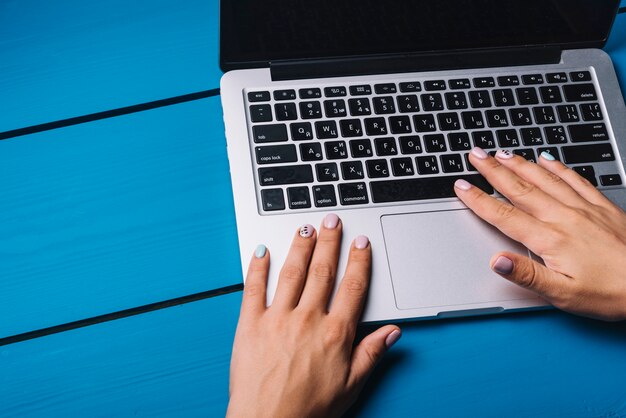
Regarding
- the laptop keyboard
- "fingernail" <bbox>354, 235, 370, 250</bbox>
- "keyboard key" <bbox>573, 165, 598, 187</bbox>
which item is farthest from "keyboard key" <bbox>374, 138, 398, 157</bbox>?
"keyboard key" <bbox>573, 165, 598, 187</bbox>

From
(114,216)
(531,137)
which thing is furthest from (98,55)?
(531,137)

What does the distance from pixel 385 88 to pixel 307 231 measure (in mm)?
204

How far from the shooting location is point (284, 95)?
2.29 feet

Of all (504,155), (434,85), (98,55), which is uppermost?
(98,55)

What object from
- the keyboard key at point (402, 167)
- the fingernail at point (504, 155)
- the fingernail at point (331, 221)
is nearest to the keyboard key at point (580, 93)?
the fingernail at point (504, 155)

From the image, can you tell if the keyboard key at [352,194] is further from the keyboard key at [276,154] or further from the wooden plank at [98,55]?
the wooden plank at [98,55]

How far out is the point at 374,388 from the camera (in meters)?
0.64

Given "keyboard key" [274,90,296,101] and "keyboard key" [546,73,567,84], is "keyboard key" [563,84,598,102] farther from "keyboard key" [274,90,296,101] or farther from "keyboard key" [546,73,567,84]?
"keyboard key" [274,90,296,101]

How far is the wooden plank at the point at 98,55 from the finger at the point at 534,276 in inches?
16.3

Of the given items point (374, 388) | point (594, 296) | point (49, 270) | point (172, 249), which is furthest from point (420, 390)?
point (49, 270)

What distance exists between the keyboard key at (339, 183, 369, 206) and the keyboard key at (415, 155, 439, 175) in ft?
0.22

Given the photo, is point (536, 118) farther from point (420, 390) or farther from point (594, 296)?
point (420, 390)

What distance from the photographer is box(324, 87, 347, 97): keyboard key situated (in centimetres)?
71

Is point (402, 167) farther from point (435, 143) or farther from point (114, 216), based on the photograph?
point (114, 216)
